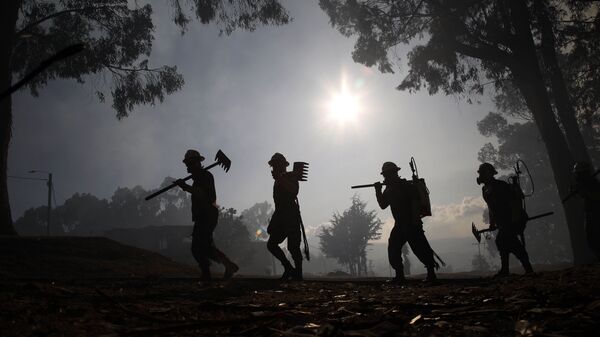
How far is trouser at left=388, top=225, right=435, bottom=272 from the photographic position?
576cm

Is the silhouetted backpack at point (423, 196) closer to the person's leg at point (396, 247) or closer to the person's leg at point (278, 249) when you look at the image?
the person's leg at point (396, 247)

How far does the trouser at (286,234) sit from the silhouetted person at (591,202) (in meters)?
5.40

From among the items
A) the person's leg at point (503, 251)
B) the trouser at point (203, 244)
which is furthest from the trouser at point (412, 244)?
the trouser at point (203, 244)

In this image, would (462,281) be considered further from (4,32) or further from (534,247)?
(534,247)

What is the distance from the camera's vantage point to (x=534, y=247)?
46500 millimetres

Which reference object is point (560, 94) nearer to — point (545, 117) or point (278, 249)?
point (545, 117)

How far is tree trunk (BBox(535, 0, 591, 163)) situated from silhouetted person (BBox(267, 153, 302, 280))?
13.8 metres

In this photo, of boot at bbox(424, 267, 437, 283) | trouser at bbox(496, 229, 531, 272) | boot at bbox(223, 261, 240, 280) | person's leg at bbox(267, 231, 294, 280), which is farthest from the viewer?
trouser at bbox(496, 229, 531, 272)

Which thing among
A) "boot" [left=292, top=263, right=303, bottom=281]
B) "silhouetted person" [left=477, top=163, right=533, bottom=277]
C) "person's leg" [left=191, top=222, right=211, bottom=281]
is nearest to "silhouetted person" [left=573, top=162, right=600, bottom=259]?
"silhouetted person" [left=477, top=163, right=533, bottom=277]

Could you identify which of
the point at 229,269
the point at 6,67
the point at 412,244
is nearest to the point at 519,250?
the point at 412,244

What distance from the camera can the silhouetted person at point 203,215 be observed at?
5.90 meters

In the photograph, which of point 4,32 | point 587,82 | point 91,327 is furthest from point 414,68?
point 91,327

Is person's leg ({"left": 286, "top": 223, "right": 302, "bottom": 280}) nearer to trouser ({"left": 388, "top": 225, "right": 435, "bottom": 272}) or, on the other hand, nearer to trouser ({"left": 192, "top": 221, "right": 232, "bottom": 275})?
trouser ({"left": 192, "top": 221, "right": 232, "bottom": 275})

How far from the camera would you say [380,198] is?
6.38 meters
